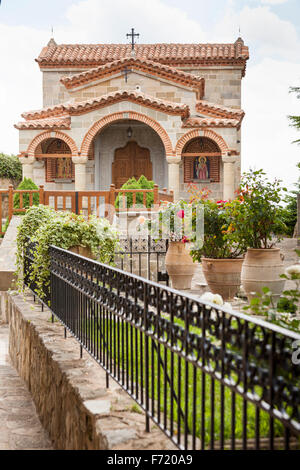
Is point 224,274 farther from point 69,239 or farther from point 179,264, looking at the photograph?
point 69,239

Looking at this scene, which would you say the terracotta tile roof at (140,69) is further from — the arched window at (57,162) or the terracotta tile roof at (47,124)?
the arched window at (57,162)

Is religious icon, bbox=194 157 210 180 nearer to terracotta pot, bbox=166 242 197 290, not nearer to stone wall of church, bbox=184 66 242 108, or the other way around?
stone wall of church, bbox=184 66 242 108

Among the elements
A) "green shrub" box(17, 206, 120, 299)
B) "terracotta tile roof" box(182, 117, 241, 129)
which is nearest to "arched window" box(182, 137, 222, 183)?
"terracotta tile roof" box(182, 117, 241, 129)

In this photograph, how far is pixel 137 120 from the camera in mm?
20672

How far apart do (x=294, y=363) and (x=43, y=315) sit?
16.1 ft

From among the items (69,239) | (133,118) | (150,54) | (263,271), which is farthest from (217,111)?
(69,239)

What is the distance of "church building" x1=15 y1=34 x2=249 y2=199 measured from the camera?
19.8m

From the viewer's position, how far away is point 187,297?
263 centimetres

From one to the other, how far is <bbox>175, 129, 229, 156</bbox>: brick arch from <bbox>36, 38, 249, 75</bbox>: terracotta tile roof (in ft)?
20.5

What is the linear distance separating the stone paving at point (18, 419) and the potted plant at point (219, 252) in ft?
9.20

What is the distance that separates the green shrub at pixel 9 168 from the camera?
87.4 feet

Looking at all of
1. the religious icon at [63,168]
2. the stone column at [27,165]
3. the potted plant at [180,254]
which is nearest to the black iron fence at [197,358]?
the potted plant at [180,254]

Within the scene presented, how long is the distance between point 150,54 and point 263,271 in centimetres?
2053
